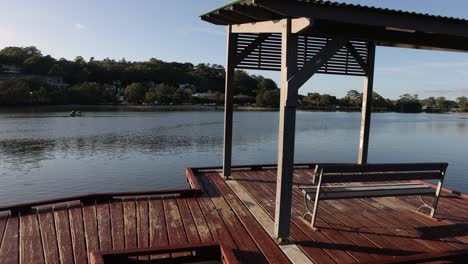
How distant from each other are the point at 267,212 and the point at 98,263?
2.81 m

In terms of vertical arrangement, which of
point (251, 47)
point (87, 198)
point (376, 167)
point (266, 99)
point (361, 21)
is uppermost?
point (251, 47)

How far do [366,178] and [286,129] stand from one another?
1552 mm

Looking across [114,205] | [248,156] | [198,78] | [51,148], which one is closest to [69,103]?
[198,78]

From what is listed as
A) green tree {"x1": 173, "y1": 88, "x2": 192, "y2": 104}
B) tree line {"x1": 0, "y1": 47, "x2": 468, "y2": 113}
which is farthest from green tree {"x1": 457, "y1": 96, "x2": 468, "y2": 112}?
green tree {"x1": 173, "y1": 88, "x2": 192, "y2": 104}

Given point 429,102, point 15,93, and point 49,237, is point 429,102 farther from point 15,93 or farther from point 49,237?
point 49,237

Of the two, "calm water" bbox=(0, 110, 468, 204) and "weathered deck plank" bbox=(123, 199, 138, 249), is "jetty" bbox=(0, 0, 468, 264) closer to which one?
"weathered deck plank" bbox=(123, 199, 138, 249)

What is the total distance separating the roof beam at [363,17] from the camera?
4.01 m

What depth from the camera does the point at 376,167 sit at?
5.28 metres

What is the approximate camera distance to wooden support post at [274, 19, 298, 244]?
444 centimetres

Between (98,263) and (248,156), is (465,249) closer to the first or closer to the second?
(98,263)

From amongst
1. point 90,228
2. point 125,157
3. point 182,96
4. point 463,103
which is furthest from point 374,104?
point 90,228

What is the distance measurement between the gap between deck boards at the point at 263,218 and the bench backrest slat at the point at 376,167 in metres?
1.11

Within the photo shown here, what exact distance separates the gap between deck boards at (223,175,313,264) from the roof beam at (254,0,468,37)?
9.08 feet

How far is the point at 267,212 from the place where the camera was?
5762mm
